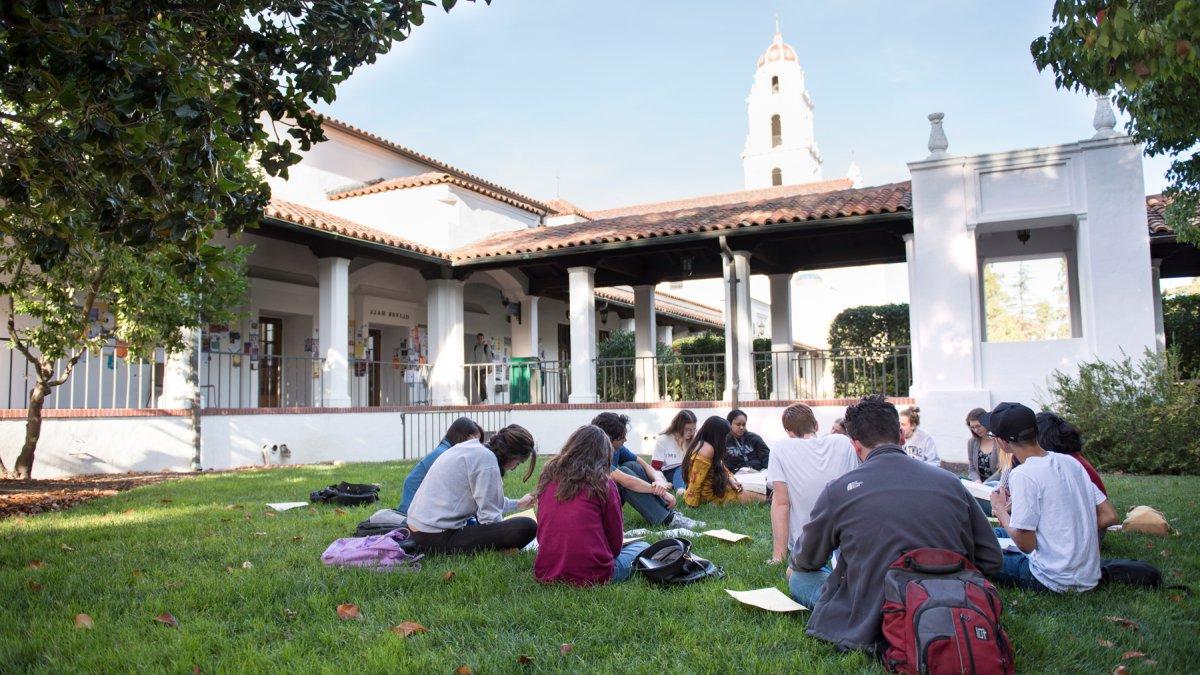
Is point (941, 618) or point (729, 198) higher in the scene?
point (729, 198)

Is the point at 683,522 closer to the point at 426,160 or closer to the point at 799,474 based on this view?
the point at 799,474

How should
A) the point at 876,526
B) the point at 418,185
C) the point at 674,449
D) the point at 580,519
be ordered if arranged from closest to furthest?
the point at 876,526, the point at 580,519, the point at 674,449, the point at 418,185

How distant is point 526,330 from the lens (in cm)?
2016

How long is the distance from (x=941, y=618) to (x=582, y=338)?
1363 centimetres

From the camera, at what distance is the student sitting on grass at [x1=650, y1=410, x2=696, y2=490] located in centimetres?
843

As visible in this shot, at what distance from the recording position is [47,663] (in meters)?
3.49

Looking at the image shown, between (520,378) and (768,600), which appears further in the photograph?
(520,378)

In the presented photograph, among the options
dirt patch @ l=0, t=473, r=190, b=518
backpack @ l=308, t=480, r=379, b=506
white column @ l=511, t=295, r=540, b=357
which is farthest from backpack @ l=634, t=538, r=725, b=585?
white column @ l=511, t=295, r=540, b=357

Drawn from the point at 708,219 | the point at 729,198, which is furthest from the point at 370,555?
the point at 729,198

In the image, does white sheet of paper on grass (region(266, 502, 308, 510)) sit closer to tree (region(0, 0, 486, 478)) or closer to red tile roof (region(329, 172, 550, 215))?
tree (region(0, 0, 486, 478))

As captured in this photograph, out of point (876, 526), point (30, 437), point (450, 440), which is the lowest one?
point (876, 526)

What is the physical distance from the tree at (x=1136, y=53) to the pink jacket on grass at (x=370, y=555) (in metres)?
5.06

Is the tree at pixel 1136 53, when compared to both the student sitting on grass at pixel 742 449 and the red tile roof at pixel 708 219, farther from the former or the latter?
the red tile roof at pixel 708 219

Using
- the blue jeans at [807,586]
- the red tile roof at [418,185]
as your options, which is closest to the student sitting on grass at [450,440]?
the blue jeans at [807,586]
